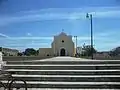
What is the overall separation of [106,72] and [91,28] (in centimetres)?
2232

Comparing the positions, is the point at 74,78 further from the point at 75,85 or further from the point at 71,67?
the point at 71,67

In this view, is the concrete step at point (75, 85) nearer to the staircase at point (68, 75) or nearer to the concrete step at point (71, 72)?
the staircase at point (68, 75)

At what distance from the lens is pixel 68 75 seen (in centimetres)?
1146

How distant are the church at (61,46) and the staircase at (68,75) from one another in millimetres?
63551

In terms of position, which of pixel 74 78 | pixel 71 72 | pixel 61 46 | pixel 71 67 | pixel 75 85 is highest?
pixel 61 46

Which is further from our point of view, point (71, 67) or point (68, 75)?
point (71, 67)

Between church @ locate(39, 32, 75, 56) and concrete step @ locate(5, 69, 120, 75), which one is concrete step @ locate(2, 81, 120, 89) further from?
church @ locate(39, 32, 75, 56)

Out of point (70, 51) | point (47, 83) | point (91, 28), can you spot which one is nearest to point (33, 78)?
point (47, 83)

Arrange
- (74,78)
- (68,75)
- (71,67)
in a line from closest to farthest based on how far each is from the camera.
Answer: (74,78)
(68,75)
(71,67)

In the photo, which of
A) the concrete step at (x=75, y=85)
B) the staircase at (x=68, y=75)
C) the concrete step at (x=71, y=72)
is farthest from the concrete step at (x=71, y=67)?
the concrete step at (x=75, y=85)

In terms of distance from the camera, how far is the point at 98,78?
35.8ft

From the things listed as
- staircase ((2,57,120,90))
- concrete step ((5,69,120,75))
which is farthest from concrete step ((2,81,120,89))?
concrete step ((5,69,120,75))

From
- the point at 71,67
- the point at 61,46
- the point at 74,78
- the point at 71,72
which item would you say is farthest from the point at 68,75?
the point at 61,46

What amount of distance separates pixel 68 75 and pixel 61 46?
66982mm
